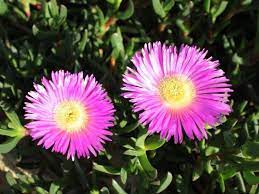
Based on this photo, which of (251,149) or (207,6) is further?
(207,6)

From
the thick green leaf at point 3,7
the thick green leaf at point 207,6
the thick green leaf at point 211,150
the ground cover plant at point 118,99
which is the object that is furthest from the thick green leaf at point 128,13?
the thick green leaf at point 211,150

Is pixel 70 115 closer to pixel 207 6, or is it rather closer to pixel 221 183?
pixel 221 183

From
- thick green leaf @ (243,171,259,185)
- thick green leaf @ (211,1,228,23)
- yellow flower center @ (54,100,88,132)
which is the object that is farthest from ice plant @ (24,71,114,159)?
thick green leaf @ (211,1,228,23)

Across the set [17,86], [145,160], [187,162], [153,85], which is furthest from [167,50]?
[17,86]

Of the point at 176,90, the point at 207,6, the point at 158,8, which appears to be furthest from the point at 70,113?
the point at 207,6

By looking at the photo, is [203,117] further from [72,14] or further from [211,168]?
[72,14]

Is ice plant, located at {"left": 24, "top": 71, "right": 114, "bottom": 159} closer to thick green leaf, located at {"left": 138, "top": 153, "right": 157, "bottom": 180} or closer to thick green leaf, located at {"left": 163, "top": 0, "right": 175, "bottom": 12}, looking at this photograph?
thick green leaf, located at {"left": 138, "top": 153, "right": 157, "bottom": 180}
